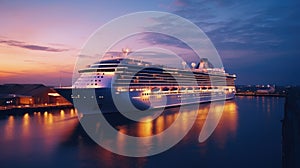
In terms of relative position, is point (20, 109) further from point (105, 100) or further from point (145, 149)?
point (145, 149)

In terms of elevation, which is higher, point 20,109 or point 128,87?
point 128,87

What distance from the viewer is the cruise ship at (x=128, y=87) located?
1928cm

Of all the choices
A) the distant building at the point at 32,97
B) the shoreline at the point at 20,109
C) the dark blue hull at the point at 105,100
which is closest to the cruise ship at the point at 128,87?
the dark blue hull at the point at 105,100

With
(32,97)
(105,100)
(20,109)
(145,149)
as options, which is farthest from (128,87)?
(32,97)

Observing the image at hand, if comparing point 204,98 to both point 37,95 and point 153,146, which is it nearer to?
point 37,95

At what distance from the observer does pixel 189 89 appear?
3247cm

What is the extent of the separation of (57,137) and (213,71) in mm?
32731

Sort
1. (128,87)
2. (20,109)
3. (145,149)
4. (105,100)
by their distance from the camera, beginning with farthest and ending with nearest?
(20,109) < (128,87) < (105,100) < (145,149)

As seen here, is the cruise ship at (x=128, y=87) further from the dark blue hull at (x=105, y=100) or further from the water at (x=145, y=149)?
the water at (x=145, y=149)

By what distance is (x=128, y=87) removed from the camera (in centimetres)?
2141

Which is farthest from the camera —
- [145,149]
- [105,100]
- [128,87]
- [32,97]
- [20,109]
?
[32,97]

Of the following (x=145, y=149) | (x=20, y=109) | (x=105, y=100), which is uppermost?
(x=105, y=100)

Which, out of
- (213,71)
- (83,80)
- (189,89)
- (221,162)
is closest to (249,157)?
(221,162)

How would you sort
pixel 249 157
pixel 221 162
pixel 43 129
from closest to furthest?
pixel 221 162 < pixel 249 157 < pixel 43 129
